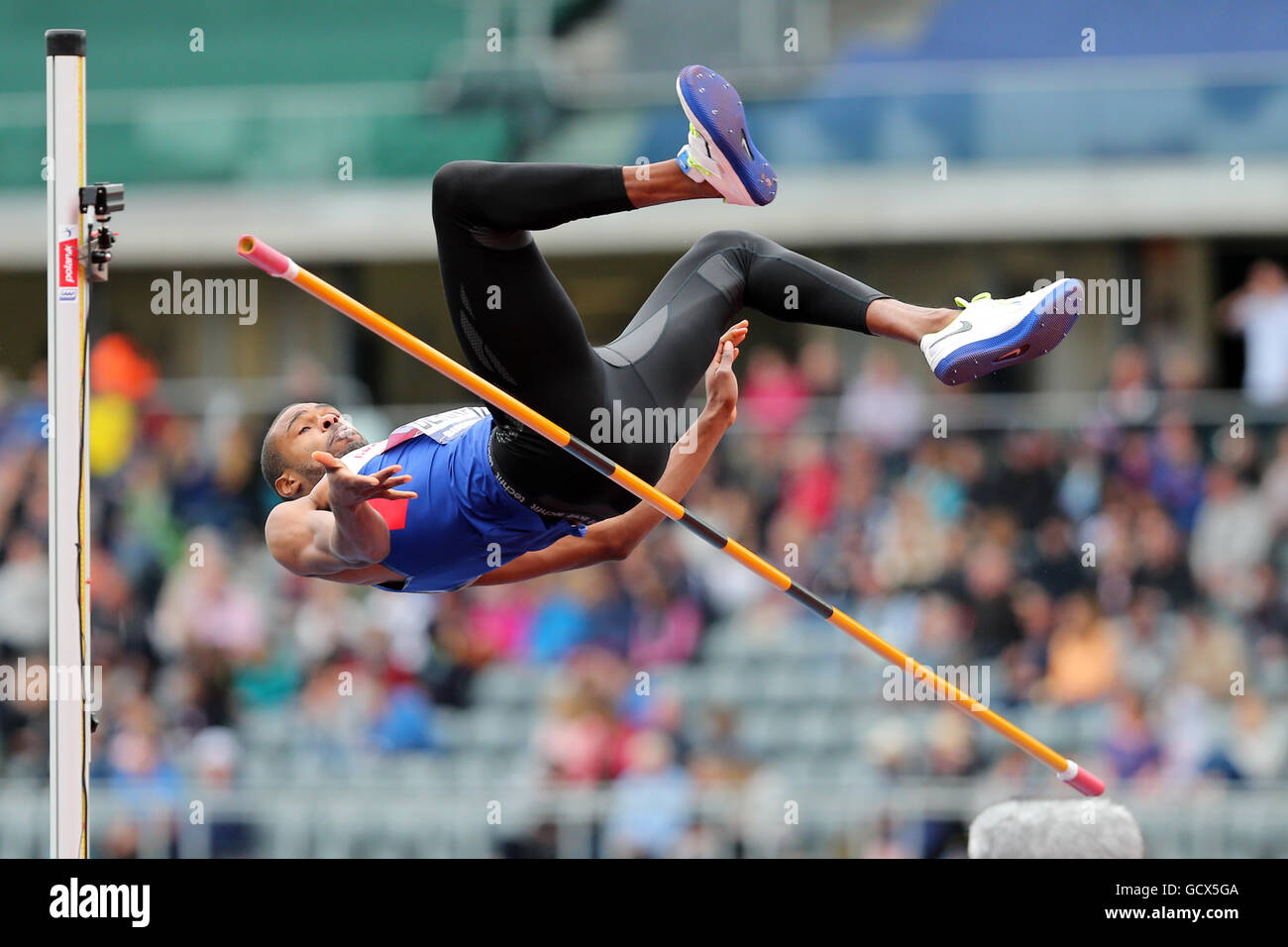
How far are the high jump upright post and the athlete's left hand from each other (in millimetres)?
1684

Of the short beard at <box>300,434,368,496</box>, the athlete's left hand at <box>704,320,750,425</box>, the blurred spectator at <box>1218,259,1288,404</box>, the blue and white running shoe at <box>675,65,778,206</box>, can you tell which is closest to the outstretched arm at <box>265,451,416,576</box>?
the short beard at <box>300,434,368,496</box>

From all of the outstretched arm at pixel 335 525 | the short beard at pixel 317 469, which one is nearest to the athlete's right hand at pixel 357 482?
the outstretched arm at pixel 335 525

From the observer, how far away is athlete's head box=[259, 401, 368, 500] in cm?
544

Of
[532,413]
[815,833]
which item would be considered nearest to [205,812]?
[815,833]

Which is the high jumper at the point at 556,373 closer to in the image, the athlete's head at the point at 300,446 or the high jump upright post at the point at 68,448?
the athlete's head at the point at 300,446

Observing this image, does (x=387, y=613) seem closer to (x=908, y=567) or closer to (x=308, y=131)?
(x=908, y=567)

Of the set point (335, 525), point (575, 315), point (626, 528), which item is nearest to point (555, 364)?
point (575, 315)

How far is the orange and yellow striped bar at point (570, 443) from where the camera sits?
4434 mm

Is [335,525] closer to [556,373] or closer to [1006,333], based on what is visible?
[556,373]

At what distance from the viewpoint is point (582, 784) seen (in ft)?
29.0

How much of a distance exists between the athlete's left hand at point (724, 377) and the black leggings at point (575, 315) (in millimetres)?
51

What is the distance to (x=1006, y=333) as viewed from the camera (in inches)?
183

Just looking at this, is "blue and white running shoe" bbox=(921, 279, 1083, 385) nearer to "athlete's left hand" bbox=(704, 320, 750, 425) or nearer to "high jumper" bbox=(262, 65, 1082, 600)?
"high jumper" bbox=(262, 65, 1082, 600)
